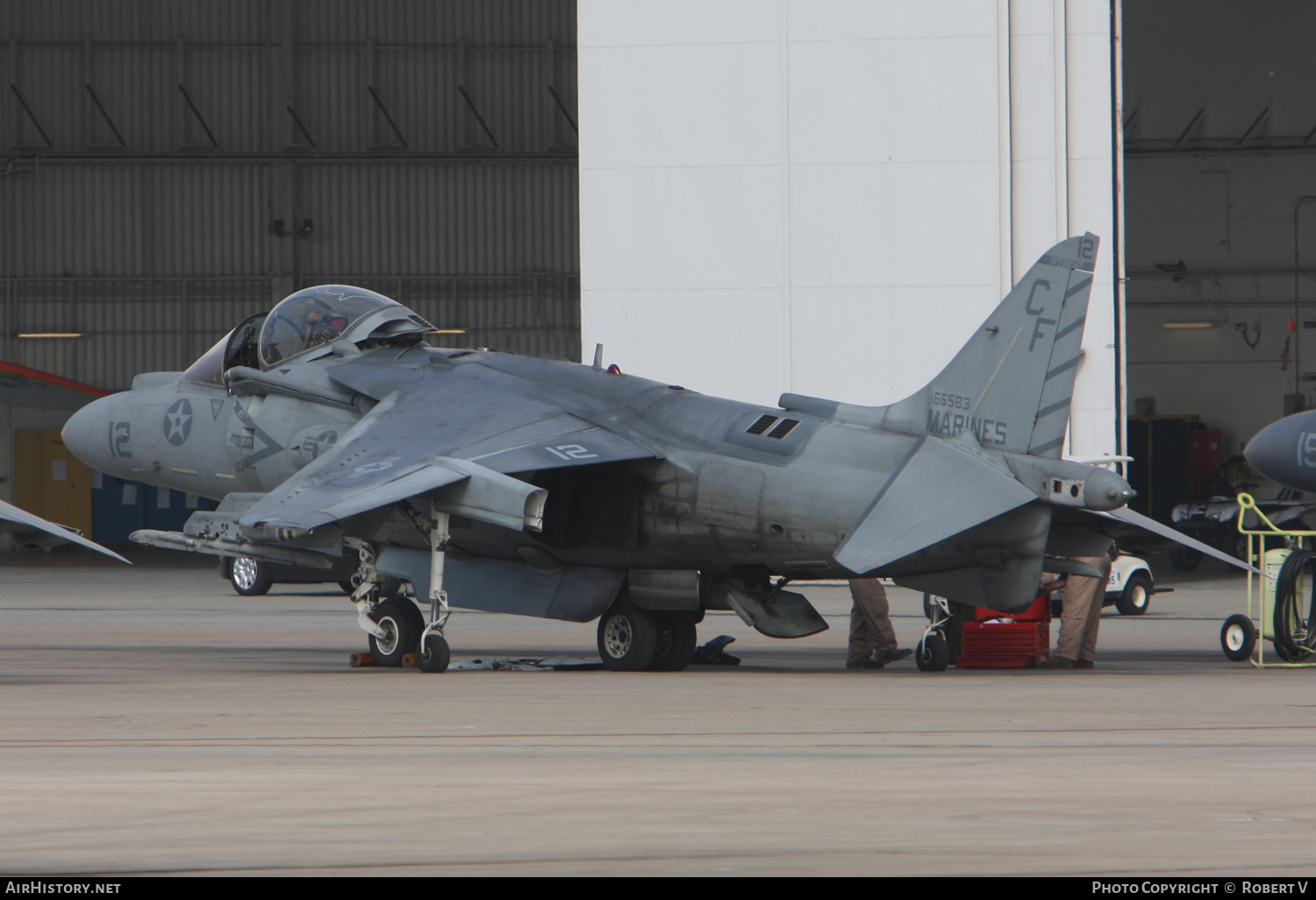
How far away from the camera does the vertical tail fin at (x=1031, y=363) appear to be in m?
11.0

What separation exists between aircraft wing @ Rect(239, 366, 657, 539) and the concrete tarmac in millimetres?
1375

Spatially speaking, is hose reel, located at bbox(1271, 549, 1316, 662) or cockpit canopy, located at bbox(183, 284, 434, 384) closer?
hose reel, located at bbox(1271, 549, 1316, 662)

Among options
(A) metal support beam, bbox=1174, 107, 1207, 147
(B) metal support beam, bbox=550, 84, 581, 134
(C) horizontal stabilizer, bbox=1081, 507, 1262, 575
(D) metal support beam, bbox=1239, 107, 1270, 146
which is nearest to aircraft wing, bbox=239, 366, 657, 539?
(C) horizontal stabilizer, bbox=1081, 507, 1262, 575

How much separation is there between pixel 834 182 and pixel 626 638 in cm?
1319

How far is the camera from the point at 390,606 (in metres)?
13.1

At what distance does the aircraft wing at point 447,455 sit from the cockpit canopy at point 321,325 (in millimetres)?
855

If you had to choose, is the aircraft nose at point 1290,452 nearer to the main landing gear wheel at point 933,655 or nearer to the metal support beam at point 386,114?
the main landing gear wheel at point 933,655

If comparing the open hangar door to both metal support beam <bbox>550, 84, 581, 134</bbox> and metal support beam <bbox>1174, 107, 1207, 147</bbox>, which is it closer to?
metal support beam <bbox>1174, 107, 1207, 147</bbox>

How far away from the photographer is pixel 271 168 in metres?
40.2

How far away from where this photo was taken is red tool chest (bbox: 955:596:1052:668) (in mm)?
13391

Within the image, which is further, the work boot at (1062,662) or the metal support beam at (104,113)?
the metal support beam at (104,113)

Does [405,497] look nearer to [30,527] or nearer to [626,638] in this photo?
[626,638]

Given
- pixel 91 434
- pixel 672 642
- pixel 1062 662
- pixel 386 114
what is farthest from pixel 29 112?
pixel 1062 662

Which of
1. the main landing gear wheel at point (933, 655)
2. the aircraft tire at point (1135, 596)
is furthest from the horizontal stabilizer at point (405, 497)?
the aircraft tire at point (1135, 596)
